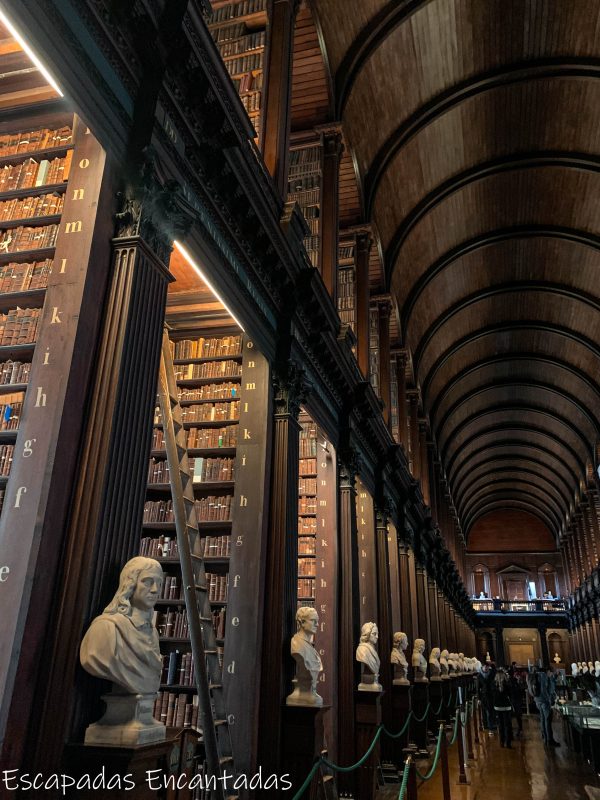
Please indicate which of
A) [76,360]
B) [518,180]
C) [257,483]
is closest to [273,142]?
[257,483]

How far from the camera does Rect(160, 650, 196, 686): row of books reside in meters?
5.02

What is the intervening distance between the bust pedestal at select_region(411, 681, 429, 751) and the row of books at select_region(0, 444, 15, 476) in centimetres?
887

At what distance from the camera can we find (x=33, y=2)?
2.88m

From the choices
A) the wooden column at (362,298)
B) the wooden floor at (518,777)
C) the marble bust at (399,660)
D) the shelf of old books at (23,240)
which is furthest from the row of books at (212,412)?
the marble bust at (399,660)

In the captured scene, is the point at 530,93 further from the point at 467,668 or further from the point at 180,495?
the point at 467,668

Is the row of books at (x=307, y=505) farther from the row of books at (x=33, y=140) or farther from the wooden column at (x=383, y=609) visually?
the row of books at (x=33, y=140)

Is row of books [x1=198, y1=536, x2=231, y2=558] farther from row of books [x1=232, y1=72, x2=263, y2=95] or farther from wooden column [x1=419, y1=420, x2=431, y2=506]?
wooden column [x1=419, y1=420, x2=431, y2=506]

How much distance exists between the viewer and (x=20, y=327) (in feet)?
12.3

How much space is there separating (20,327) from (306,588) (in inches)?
197

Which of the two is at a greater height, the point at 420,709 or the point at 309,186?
the point at 309,186

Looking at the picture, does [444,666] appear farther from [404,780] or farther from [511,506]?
[511,506]

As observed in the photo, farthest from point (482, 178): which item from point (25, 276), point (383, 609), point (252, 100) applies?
point (25, 276)

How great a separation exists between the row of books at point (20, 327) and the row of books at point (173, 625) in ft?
8.53

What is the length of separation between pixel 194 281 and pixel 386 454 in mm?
5928
